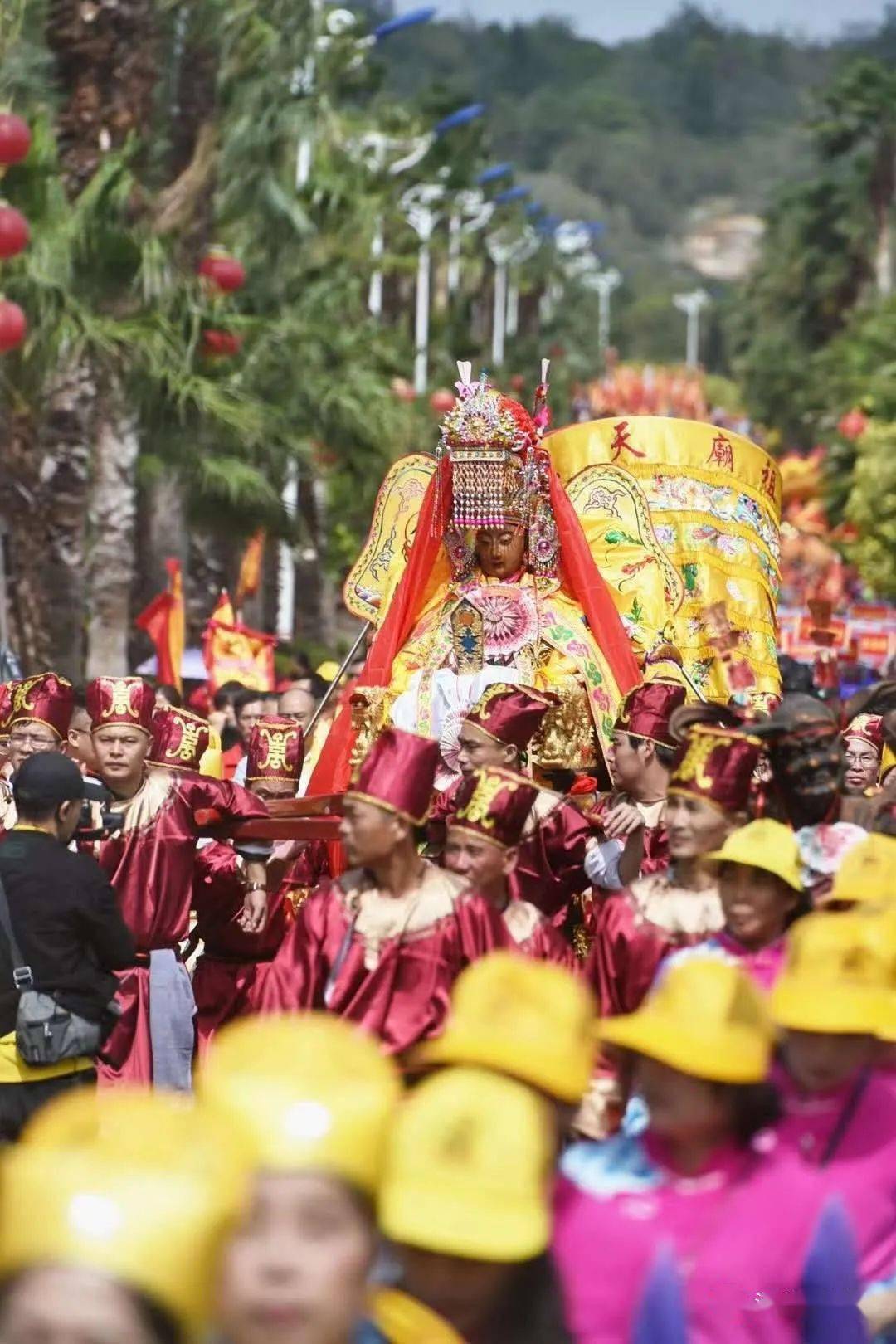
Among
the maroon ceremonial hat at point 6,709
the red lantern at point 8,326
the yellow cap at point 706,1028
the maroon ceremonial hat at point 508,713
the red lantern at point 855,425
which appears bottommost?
the yellow cap at point 706,1028

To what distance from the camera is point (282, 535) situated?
26.2 metres

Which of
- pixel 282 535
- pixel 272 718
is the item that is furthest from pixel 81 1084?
pixel 282 535

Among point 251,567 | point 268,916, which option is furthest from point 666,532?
point 251,567

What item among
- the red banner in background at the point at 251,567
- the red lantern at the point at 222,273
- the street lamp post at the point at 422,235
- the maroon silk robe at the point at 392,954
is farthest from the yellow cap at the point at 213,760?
the street lamp post at the point at 422,235

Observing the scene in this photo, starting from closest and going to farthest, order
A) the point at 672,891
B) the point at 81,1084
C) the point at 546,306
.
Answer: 1. the point at 672,891
2. the point at 81,1084
3. the point at 546,306

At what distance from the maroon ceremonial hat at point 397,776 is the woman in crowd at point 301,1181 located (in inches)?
132

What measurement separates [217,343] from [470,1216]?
1851 centimetres

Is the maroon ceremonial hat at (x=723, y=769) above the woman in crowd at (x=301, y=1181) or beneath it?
above

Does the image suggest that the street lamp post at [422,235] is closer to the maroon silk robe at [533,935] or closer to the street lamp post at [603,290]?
the maroon silk robe at [533,935]

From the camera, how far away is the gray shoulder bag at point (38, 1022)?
8031mm

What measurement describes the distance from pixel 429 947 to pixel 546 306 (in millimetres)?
87704

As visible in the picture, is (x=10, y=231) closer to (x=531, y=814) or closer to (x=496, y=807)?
(x=531, y=814)

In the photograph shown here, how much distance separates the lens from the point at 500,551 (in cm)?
1109

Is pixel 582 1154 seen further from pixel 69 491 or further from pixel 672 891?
pixel 69 491
